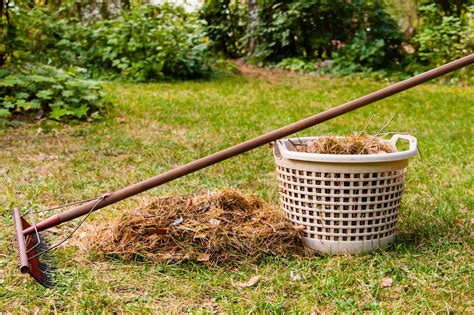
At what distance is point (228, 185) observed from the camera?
405 centimetres

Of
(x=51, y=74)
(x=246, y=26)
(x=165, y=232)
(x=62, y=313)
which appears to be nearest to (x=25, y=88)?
(x=51, y=74)

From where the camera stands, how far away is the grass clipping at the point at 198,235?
110 inches

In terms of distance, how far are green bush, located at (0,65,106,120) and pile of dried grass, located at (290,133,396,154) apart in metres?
3.67

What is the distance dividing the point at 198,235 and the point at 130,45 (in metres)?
7.09

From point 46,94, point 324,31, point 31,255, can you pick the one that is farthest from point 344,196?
point 324,31

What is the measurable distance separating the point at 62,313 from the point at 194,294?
1.68ft

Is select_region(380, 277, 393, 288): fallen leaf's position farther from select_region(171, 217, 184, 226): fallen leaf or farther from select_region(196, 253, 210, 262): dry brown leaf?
select_region(171, 217, 184, 226): fallen leaf

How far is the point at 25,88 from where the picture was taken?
6.24 m

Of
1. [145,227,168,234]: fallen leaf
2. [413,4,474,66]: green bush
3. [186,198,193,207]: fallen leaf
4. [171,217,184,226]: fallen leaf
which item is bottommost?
[413,4,474,66]: green bush

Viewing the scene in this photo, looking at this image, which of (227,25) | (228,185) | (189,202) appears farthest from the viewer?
(227,25)

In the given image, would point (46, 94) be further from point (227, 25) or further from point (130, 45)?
point (227, 25)

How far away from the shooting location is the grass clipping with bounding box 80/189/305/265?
9.15ft

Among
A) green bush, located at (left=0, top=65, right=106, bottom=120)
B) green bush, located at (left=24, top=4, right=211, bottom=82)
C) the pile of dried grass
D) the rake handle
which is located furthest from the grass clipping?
green bush, located at (left=24, top=4, right=211, bottom=82)

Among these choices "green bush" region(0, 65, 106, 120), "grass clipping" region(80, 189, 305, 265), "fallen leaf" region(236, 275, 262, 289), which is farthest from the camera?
"green bush" region(0, 65, 106, 120)
